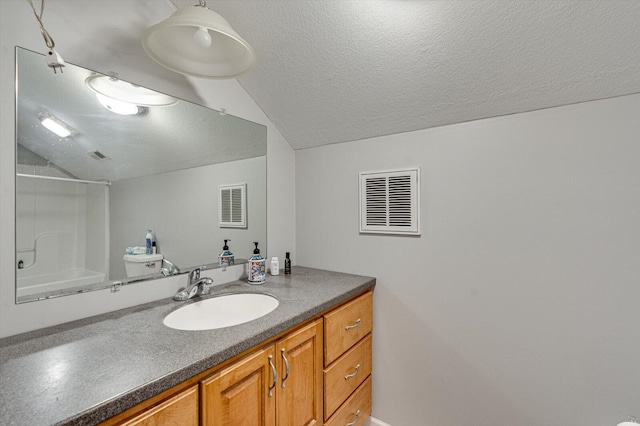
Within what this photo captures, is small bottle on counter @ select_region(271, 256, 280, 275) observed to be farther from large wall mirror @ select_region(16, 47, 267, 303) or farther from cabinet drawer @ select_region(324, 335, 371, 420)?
cabinet drawer @ select_region(324, 335, 371, 420)

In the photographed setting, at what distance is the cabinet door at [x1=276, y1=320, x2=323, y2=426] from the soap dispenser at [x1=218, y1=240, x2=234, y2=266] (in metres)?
0.69

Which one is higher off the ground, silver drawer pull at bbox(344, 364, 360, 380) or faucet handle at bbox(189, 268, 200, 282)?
faucet handle at bbox(189, 268, 200, 282)

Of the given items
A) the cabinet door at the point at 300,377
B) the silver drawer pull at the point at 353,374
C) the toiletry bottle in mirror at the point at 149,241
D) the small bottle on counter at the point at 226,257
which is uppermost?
the toiletry bottle in mirror at the point at 149,241

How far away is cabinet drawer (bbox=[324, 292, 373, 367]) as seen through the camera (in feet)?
4.40

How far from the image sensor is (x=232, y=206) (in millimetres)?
1719

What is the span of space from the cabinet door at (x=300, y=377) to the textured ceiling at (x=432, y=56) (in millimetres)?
1235

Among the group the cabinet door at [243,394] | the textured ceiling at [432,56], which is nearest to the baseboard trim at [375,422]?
the cabinet door at [243,394]

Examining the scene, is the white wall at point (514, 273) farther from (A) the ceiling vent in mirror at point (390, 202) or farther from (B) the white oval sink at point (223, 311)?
(B) the white oval sink at point (223, 311)

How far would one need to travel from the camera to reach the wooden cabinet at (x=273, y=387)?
2.77 feet

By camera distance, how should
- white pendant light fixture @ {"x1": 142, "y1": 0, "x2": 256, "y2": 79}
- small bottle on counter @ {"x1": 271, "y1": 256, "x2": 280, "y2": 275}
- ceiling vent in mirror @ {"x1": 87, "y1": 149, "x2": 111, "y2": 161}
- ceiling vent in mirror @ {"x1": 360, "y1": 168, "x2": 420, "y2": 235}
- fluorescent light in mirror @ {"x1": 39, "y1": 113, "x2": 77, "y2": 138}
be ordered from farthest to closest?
small bottle on counter @ {"x1": 271, "y1": 256, "x2": 280, "y2": 275}, ceiling vent in mirror @ {"x1": 360, "y1": 168, "x2": 420, "y2": 235}, ceiling vent in mirror @ {"x1": 87, "y1": 149, "x2": 111, "y2": 161}, fluorescent light in mirror @ {"x1": 39, "y1": 113, "x2": 77, "y2": 138}, white pendant light fixture @ {"x1": 142, "y1": 0, "x2": 256, "y2": 79}

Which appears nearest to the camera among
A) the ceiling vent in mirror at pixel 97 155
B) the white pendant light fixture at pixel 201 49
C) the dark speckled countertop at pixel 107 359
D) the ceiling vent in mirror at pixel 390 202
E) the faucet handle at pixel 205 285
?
the dark speckled countertop at pixel 107 359

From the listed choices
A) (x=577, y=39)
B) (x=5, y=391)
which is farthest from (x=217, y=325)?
(x=577, y=39)

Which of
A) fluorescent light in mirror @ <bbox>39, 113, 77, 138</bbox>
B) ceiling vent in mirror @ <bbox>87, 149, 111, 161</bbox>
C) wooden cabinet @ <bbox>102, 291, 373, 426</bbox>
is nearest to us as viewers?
wooden cabinet @ <bbox>102, 291, 373, 426</bbox>

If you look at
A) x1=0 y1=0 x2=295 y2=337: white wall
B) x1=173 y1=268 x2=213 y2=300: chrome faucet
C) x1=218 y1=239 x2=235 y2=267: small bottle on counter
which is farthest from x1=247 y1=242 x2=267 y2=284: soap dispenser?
x1=0 y1=0 x2=295 y2=337: white wall
